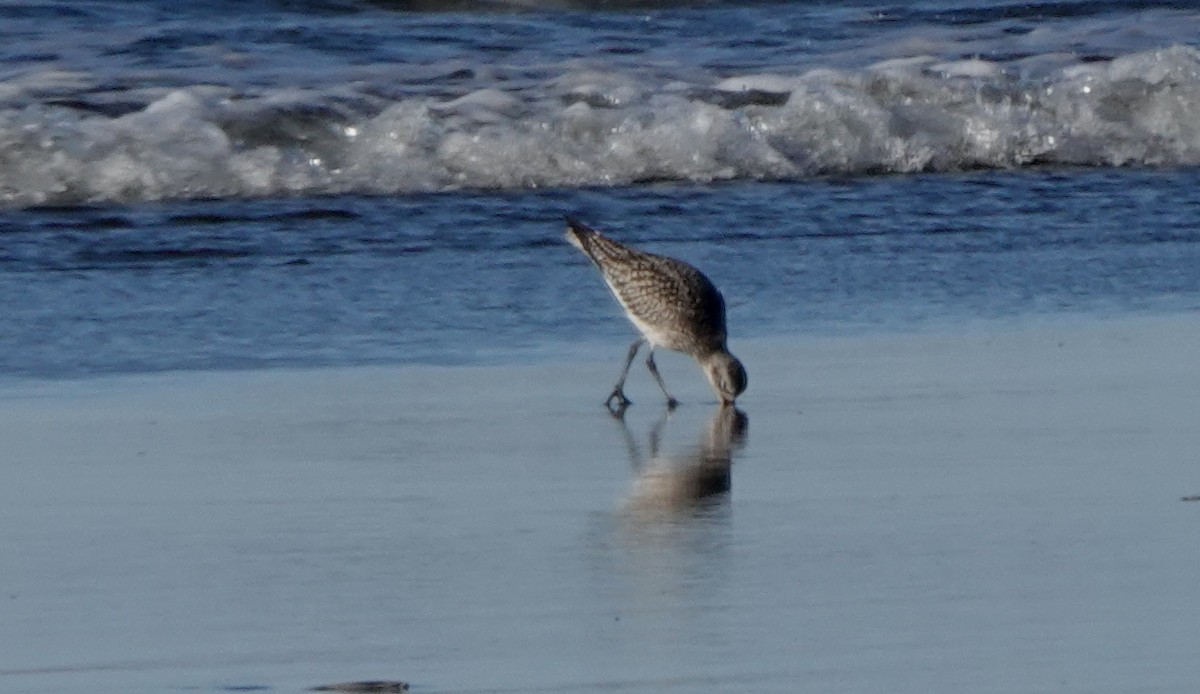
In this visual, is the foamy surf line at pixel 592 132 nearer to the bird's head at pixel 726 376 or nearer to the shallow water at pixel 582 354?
the shallow water at pixel 582 354

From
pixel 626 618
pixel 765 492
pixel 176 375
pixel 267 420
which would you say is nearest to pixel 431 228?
pixel 176 375

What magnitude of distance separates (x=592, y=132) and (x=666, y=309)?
3.17 m

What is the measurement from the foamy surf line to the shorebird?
230 centimetres

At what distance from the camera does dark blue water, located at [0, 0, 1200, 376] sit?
21.6 feet

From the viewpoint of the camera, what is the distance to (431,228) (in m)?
7.87

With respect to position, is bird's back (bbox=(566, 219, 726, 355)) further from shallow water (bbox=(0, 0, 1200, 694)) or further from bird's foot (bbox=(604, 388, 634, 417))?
bird's foot (bbox=(604, 388, 634, 417))

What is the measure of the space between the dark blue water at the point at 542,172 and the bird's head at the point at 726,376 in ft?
1.91

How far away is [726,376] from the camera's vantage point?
5.62 meters

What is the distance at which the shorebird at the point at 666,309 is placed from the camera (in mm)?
5660

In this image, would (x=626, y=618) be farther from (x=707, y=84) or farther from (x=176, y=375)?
(x=707, y=84)

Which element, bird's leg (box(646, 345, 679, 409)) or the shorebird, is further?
bird's leg (box(646, 345, 679, 409))

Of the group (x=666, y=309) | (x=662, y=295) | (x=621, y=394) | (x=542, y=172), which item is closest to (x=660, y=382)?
(x=621, y=394)

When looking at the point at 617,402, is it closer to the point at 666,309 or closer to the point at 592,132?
the point at 666,309

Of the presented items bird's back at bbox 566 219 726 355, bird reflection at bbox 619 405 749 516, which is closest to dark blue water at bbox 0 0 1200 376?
bird's back at bbox 566 219 726 355
